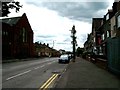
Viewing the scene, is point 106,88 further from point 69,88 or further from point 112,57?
point 112,57

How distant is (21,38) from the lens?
92000 millimetres

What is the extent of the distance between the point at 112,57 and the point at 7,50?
59559 mm

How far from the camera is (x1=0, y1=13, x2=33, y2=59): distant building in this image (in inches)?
3120

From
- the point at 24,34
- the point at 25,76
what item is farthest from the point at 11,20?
the point at 25,76

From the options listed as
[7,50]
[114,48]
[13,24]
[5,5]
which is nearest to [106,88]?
[114,48]

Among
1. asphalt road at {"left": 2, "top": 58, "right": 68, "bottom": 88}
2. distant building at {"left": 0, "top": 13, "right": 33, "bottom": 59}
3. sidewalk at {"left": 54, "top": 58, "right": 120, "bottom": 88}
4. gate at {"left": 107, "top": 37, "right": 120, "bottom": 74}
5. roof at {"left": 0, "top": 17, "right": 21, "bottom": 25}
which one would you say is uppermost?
roof at {"left": 0, "top": 17, "right": 21, "bottom": 25}

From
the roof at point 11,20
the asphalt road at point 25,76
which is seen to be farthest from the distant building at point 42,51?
the asphalt road at point 25,76

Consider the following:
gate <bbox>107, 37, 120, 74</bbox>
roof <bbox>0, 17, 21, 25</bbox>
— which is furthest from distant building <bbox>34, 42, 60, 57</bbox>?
gate <bbox>107, 37, 120, 74</bbox>

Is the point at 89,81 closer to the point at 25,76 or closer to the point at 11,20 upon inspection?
the point at 25,76

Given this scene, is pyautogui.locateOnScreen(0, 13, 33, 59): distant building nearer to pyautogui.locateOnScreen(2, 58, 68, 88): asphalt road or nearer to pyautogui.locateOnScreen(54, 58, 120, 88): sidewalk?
pyautogui.locateOnScreen(2, 58, 68, 88): asphalt road

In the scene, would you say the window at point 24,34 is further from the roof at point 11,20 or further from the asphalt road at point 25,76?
the asphalt road at point 25,76

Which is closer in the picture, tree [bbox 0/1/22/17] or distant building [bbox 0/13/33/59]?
tree [bbox 0/1/22/17]

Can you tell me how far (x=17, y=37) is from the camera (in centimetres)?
8800

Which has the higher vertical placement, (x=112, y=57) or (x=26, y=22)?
(x=26, y=22)
